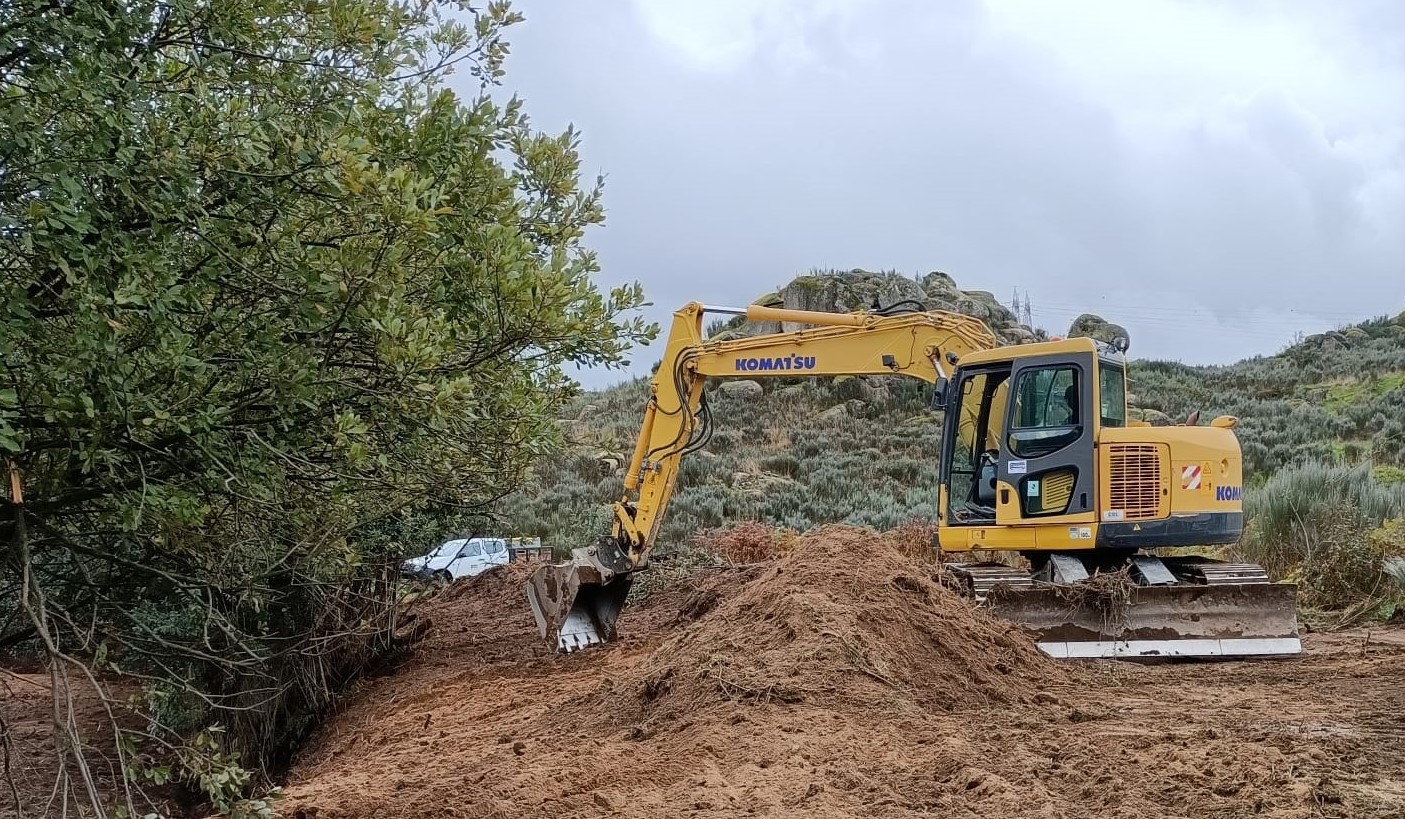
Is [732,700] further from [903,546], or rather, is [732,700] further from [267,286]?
[903,546]

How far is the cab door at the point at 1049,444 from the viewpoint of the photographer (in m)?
9.43

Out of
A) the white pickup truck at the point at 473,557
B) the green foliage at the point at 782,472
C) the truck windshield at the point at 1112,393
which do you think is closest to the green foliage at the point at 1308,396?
the green foliage at the point at 782,472

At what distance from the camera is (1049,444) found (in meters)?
9.58

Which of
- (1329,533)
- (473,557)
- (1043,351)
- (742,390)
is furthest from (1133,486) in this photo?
(742,390)

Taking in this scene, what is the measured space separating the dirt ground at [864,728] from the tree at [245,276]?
1.86 m

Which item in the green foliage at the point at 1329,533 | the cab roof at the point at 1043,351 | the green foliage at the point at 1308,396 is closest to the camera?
the cab roof at the point at 1043,351

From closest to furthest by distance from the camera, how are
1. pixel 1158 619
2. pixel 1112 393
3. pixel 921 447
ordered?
pixel 1158 619
pixel 1112 393
pixel 921 447

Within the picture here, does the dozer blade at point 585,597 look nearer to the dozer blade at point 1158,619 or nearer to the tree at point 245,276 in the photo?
the dozer blade at point 1158,619

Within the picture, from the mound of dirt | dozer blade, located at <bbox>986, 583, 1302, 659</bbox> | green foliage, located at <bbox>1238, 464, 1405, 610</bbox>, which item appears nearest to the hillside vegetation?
green foliage, located at <bbox>1238, 464, 1405, 610</bbox>

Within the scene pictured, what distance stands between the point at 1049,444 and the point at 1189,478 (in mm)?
1203

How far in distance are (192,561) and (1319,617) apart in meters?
11.1

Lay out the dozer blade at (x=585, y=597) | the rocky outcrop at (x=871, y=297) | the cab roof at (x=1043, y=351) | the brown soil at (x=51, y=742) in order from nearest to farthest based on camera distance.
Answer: the brown soil at (x=51, y=742)
the cab roof at (x=1043, y=351)
the dozer blade at (x=585, y=597)
the rocky outcrop at (x=871, y=297)

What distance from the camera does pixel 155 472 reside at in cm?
429

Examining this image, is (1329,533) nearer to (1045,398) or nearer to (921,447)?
(1045,398)
